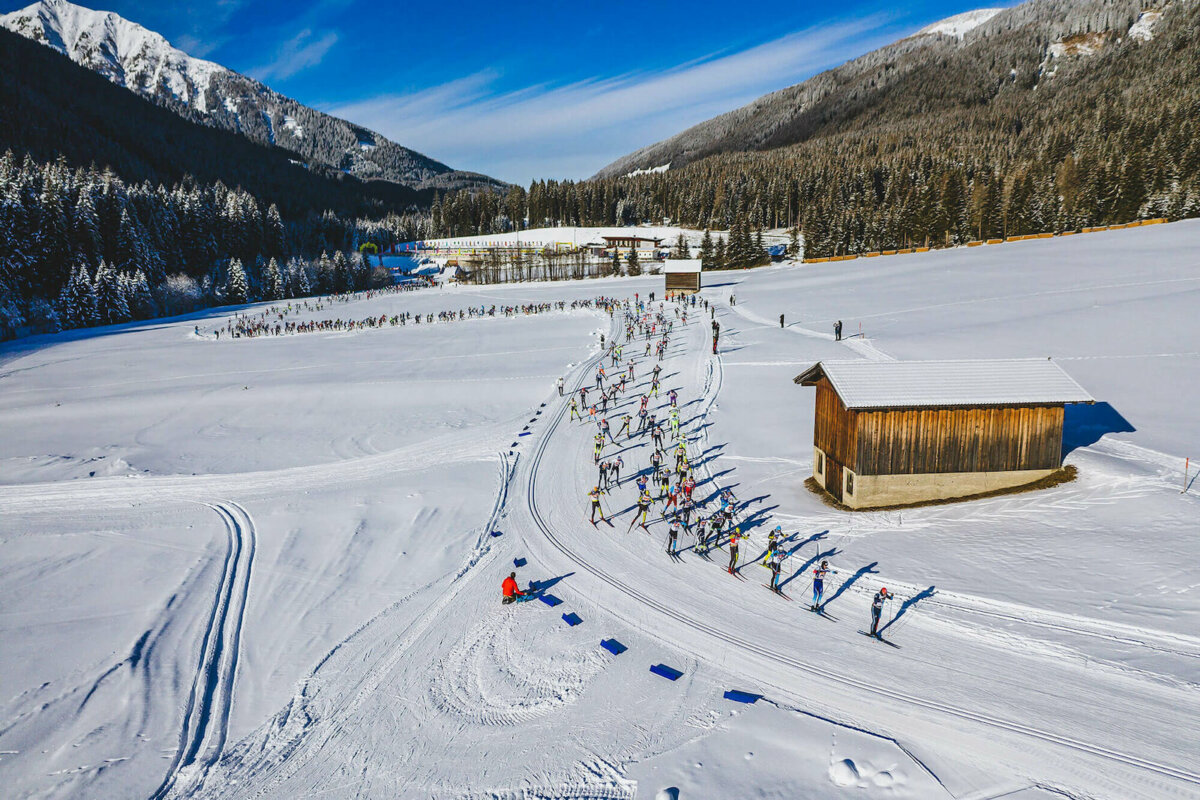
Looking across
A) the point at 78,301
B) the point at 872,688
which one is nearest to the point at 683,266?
the point at 872,688

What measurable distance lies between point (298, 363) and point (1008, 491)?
122 ft

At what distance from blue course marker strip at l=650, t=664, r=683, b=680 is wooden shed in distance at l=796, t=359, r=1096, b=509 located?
8.11m

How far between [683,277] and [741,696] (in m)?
51.4

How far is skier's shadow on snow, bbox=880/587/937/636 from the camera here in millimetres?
10586

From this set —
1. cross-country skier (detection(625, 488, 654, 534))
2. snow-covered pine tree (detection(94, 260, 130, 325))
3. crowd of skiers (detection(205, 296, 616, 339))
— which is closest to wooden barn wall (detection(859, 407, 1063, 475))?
cross-country skier (detection(625, 488, 654, 534))

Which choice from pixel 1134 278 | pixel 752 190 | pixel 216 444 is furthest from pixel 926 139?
pixel 216 444

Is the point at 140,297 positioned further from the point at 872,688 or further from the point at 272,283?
the point at 872,688

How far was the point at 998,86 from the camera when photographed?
16812 centimetres

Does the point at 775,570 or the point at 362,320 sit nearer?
the point at 775,570

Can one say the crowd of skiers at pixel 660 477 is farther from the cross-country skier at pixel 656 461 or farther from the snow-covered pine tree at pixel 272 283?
the snow-covered pine tree at pixel 272 283

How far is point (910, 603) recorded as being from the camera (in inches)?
438

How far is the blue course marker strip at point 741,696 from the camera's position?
28.7 feet

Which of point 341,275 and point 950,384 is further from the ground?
point 341,275

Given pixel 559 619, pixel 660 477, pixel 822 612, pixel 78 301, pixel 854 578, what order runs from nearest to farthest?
pixel 822 612, pixel 559 619, pixel 854 578, pixel 660 477, pixel 78 301
